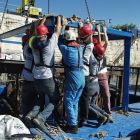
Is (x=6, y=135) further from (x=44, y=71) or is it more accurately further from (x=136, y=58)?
(x=136, y=58)

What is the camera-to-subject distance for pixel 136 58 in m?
38.1

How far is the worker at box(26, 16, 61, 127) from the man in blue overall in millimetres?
210

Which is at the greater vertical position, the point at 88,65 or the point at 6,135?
the point at 88,65

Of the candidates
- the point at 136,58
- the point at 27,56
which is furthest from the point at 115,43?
the point at 27,56

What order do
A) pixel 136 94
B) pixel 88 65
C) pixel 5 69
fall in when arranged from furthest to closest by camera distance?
pixel 136 94 → pixel 5 69 → pixel 88 65

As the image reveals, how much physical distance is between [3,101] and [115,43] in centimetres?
2770

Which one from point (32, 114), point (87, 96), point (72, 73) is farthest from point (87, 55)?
point (32, 114)

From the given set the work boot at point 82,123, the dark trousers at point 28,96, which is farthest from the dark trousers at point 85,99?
the dark trousers at point 28,96

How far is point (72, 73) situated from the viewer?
593cm

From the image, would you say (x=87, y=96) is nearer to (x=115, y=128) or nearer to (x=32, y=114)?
(x=115, y=128)

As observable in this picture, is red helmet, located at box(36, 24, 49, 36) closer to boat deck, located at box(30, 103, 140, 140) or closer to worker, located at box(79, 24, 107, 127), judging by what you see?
worker, located at box(79, 24, 107, 127)

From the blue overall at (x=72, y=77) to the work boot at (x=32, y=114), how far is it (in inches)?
21.1

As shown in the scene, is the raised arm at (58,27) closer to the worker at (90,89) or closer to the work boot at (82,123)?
the worker at (90,89)

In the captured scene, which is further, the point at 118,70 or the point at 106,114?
the point at 118,70
